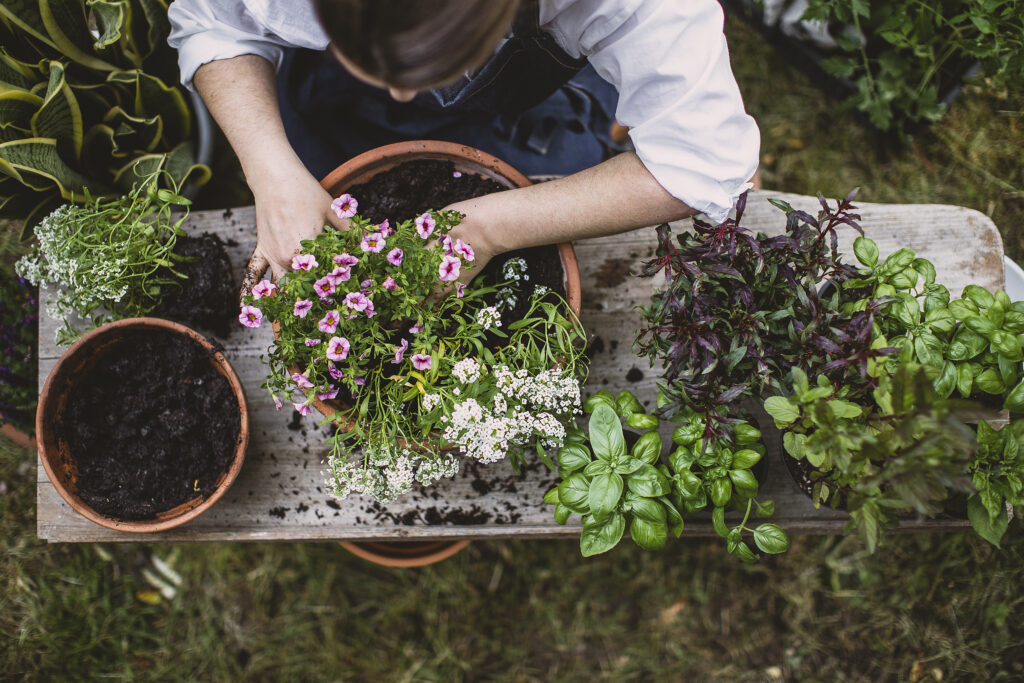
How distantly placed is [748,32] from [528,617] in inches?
102

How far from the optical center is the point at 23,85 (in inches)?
58.0

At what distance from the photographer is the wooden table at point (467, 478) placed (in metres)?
1.54

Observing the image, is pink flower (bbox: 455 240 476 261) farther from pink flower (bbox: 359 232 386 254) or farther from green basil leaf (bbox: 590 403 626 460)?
green basil leaf (bbox: 590 403 626 460)

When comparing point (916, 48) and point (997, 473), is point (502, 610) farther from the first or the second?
point (916, 48)

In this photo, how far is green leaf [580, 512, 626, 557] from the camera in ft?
3.89

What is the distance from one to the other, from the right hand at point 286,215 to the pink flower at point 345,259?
0.21 metres

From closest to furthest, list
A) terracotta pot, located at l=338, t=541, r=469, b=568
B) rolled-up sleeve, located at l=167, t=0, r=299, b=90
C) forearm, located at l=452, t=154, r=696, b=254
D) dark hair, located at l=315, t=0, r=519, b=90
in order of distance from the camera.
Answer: dark hair, located at l=315, t=0, r=519, b=90, forearm, located at l=452, t=154, r=696, b=254, rolled-up sleeve, located at l=167, t=0, r=299, b=90, terracotta pot, located at l=338, t=541, r=469, b=568

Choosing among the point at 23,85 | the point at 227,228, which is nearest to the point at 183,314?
the point at 227,228

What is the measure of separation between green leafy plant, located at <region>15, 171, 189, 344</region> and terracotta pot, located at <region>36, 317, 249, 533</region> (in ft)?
0.20

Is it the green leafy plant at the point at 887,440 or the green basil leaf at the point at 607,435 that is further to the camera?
the green basil leaf at the point at 607,435

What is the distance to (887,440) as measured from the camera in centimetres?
106

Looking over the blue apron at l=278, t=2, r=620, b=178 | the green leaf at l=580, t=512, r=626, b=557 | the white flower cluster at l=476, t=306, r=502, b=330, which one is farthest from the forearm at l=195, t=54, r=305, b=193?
the green leaf at l=580, t=512, r=626, b=557

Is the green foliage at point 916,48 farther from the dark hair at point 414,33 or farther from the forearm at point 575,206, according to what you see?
the dark hair at point 414,33

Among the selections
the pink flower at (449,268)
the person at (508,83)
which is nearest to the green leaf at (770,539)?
the person at (508,83)
